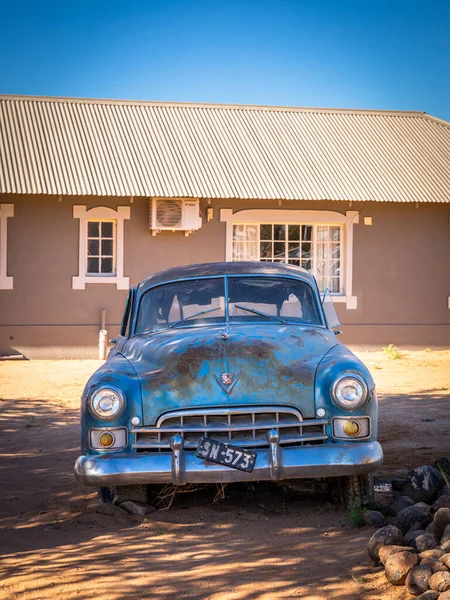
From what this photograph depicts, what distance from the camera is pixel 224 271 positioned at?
6379 millimetres

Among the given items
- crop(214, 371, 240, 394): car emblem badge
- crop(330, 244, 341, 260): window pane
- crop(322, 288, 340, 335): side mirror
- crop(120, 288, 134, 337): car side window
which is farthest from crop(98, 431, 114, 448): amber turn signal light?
crop(330, 244, 341, 260): window pane

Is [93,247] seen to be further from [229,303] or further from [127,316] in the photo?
[229,303]

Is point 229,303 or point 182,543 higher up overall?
point 229,303

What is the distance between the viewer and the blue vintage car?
4.71 m

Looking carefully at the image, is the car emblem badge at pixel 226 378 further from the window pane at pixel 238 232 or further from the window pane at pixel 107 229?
the window pane at pixel 238 232

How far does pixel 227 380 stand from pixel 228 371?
0.23 feet

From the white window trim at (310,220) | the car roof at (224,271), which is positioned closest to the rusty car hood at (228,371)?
the car roof at (224,271)

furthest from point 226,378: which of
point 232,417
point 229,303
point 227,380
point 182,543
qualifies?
point 229,303

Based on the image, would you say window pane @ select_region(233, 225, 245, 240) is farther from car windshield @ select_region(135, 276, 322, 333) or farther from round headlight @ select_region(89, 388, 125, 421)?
round headlight @ select_region(89, 388, 125, 421)

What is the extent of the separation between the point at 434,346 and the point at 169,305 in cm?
1159

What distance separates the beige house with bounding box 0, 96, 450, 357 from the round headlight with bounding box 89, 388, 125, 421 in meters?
10.6

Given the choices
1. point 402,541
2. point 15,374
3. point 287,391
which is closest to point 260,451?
point 287,391

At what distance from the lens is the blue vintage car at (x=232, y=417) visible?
4711 millimetres

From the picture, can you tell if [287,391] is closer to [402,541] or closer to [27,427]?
[402,541]
